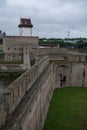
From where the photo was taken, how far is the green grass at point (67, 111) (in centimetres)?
1286

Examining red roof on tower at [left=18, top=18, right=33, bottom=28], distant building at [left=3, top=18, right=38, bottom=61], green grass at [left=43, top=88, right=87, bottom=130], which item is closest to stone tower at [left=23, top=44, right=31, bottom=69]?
distant building at [left=3, top=18, right=38, bottom=61]

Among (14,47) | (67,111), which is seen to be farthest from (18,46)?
(67,111)

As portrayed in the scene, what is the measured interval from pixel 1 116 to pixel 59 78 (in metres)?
18.4

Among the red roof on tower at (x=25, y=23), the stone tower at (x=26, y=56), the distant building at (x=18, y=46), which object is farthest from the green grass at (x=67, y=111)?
the red roof on tower at (x=25, y=23)

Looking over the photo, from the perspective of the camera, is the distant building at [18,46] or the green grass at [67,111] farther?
the distant building at [18,46]

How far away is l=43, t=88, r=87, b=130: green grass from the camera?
1286 cm

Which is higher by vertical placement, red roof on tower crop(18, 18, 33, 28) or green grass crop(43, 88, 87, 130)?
red roof on tower crop(18, 18, 33, 28)

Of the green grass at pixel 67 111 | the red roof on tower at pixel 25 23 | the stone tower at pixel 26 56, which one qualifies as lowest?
the green grass at pixel 67 111

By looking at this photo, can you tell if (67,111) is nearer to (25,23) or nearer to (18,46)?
(18,46)

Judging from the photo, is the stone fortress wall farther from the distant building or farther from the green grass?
the green grass

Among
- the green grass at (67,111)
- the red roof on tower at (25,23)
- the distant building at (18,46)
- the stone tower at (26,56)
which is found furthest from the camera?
the red roof on tower at (25,23)

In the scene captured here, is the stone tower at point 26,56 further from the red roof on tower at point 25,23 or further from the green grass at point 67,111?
the green grass at point 67,111

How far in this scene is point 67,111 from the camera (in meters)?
15.5

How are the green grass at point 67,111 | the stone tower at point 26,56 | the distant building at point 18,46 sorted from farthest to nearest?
the distant building at point 18,46, the stone tower at point 26,56, the green grass at point 67,111
